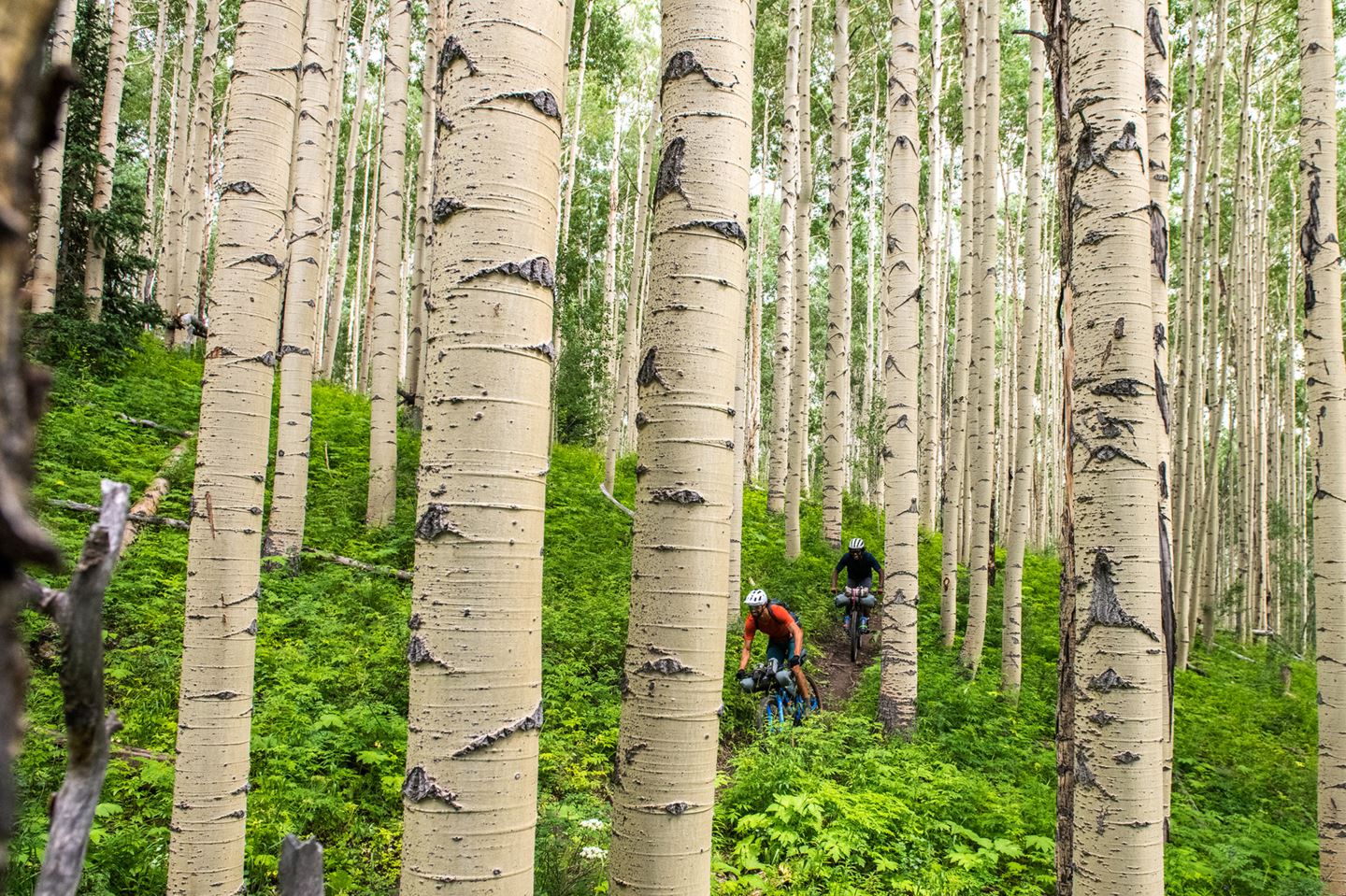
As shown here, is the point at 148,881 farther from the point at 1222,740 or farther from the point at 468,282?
the point at 1222,740

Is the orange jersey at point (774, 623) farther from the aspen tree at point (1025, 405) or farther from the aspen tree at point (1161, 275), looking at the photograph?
the aspen tree at point (1161, 275)

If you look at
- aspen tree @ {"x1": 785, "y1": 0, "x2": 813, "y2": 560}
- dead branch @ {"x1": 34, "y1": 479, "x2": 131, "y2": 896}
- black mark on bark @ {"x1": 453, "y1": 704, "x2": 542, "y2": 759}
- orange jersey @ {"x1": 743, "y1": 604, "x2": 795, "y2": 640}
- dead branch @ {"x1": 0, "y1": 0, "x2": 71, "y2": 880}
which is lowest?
orange jersey @ {"x1": 743, "y1": 604, "x2": 795, "y2": 640}

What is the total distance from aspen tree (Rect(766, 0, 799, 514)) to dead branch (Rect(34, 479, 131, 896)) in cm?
1240

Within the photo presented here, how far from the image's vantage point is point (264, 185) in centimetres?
290

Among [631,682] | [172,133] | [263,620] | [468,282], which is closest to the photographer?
[468,282]

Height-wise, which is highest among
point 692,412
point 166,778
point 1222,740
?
point 692,412

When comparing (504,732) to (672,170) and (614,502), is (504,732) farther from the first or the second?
(614,502)

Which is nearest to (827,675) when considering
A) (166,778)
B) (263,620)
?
(263,620)

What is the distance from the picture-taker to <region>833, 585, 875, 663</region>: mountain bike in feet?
33.7

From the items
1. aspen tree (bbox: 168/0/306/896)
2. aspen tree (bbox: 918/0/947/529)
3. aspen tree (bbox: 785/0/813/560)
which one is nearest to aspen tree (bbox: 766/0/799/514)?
aspen tree (bbox: 785/0/813/560)

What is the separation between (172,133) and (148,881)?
20632 mm

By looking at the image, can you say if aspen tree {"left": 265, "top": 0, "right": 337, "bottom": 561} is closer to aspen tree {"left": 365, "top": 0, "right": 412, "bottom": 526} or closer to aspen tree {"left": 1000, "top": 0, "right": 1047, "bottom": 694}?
aspen tree {"left": 365, "top": 0, "right": 412, "bottom": 526}

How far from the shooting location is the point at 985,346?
9945 millimetres

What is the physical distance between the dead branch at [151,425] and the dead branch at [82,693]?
429 inches
